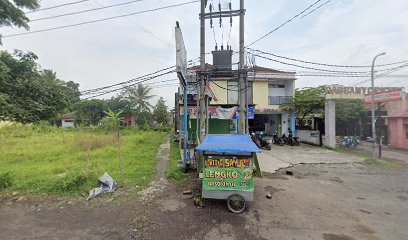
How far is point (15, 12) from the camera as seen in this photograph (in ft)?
19.5

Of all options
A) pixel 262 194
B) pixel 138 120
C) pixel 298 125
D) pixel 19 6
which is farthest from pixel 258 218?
pixel 138 120

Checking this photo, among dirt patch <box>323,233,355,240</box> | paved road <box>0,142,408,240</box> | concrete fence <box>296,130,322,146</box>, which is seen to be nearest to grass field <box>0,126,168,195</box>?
paved road <box>0,142,408,240</box>

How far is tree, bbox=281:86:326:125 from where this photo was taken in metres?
16.9

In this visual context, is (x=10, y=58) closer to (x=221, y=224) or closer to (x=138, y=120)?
→ (x=221, y=224)

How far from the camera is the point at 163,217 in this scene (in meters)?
4.93

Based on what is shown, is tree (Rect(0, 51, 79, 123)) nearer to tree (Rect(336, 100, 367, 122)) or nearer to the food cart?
the food cart

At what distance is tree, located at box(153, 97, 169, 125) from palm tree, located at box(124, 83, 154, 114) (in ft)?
5.39

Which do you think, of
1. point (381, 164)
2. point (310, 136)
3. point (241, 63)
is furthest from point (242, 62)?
point (310, 136)

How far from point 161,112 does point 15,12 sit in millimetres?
31242

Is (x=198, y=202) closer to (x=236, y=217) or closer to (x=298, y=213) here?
(x=236, y=217)

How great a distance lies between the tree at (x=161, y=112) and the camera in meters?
37.2

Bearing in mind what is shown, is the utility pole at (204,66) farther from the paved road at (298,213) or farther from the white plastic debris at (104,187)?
the white plastic debris at (104,187)

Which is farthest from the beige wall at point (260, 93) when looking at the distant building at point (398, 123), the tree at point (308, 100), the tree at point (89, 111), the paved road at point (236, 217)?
the tree at point (89, 111)

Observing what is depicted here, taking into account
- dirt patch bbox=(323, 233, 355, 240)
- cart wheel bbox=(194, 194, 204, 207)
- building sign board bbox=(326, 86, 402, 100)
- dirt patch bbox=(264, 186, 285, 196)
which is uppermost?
building sign board bbox=(326, 86, 402, 100)
